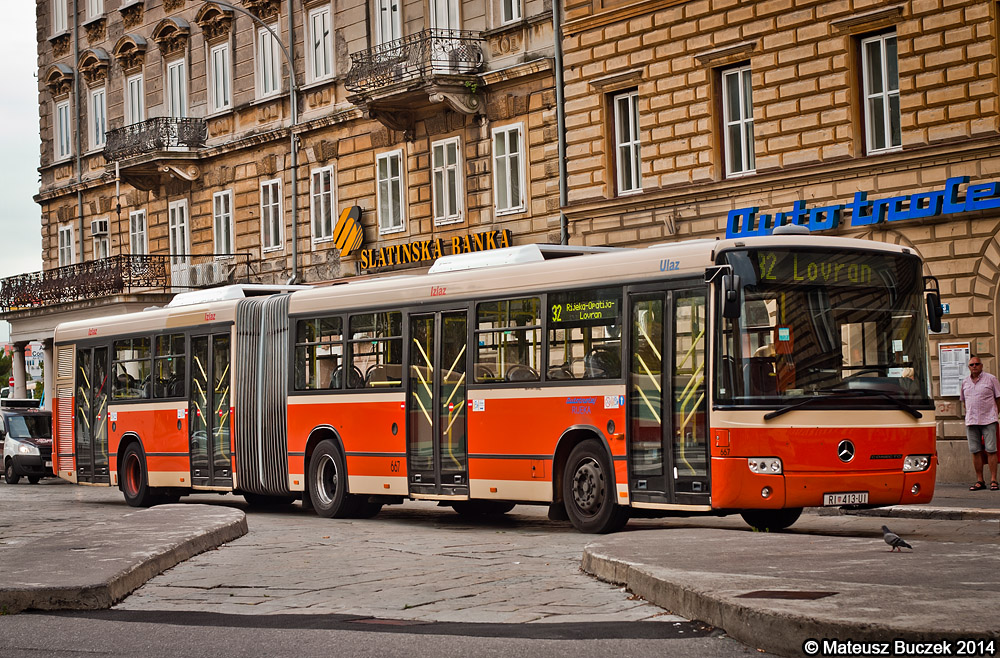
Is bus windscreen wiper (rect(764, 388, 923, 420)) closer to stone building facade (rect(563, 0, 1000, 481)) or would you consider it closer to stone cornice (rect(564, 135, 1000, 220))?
stone building facade (rect(563, 0, 1000, 481))

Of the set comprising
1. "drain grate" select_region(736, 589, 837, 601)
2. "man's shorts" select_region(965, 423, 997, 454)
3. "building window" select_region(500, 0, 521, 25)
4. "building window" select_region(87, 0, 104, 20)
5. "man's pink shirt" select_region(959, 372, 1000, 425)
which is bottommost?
"drain grate" select_region(736, 589, 837, 601)

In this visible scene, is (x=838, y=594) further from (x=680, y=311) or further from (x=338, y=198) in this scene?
(x=338, y=198)

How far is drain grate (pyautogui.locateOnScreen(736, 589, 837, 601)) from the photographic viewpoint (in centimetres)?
909

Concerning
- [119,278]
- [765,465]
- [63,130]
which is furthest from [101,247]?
[765,465]

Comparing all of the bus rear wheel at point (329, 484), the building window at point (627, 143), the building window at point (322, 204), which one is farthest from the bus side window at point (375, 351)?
the building window at point (322, 204)

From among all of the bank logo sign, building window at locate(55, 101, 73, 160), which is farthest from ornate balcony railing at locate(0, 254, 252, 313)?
the bank logo sign

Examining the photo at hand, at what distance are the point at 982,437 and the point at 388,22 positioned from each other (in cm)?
1824

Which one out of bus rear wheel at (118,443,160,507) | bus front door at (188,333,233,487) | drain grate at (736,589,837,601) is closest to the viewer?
drain grate at (736,589,837,601)

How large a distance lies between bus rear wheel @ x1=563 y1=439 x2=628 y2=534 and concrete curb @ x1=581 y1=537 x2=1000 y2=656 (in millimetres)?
5387

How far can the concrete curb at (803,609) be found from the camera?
7.88m

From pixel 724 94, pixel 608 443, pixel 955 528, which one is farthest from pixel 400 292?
pixel 724 94

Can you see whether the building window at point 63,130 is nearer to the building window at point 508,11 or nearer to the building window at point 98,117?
the building window at point 98,117

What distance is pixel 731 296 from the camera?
14406mm

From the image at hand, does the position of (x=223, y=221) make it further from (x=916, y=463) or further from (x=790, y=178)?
(x=916, y=463)
